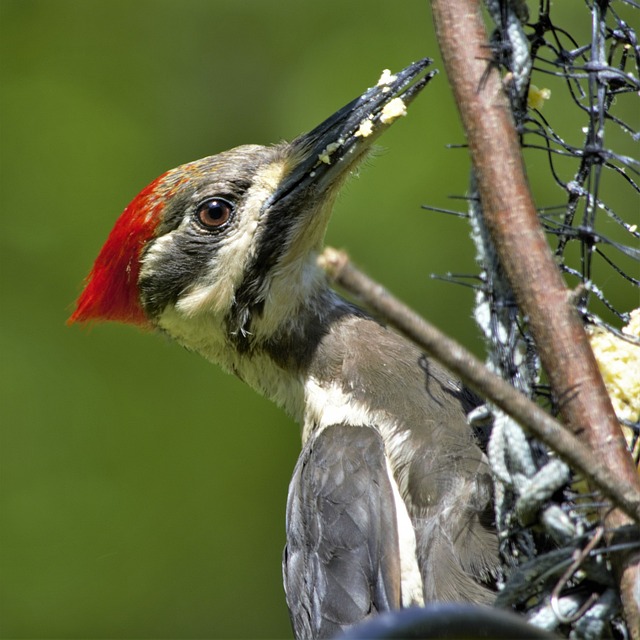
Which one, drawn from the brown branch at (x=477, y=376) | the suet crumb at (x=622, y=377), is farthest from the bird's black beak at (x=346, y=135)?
the brown branch at (x=477, y=376)

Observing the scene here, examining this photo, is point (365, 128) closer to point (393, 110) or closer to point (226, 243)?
point (393, 110)

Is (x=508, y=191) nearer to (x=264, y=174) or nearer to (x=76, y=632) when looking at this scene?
(x=264, y=174)

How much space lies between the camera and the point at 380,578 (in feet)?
7.80

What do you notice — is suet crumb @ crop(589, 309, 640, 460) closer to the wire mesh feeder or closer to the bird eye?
the wire mesh feeder

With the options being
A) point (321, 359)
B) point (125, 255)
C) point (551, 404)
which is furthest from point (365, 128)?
point (551, 404)

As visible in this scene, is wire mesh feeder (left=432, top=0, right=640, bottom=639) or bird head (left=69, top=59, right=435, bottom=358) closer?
wire mesh feeder (left=432, top=0, right=640, bottom=639)

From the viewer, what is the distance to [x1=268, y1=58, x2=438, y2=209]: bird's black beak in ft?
8.11

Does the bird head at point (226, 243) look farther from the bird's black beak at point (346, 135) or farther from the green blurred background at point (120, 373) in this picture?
the green blurred background at point (120, 373)

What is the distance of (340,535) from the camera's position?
2.51m

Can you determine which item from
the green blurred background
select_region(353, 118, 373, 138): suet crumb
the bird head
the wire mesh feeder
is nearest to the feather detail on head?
the bird head

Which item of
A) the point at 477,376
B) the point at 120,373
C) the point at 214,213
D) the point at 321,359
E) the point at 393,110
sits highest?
the point at 120,373

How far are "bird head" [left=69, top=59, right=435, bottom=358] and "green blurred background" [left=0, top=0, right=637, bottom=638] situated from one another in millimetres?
1610

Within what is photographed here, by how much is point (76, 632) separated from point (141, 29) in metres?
3.07

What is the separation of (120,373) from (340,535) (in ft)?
8.30
